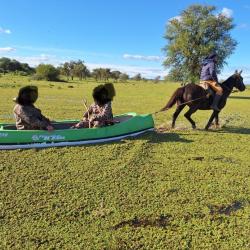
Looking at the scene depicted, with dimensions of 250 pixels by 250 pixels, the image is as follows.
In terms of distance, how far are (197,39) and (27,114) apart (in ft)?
94.6

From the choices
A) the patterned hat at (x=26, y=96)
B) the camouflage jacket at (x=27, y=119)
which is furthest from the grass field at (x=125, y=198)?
the patterned hat at (x=26, y=96)

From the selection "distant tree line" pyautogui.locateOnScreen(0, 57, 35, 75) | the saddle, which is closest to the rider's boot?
the saddle

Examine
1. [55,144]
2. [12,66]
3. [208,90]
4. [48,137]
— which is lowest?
[55,144]

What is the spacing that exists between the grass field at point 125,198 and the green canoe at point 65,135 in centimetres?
25

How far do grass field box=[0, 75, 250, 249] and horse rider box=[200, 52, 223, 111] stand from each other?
2.60 metres

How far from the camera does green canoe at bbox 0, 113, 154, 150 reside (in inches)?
309

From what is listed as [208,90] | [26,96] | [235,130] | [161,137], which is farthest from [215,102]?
[26,96]

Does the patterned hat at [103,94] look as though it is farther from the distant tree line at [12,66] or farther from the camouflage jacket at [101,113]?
the distant tree line at [12,66]

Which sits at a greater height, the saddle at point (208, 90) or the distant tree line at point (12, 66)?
the distant tree line at point (12, 66)

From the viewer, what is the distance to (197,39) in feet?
113

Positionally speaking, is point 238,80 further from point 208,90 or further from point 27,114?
point 27,114

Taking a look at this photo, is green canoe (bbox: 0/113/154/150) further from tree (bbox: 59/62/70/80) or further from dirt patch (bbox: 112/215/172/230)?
tree (bbox: 59/62/70/80)

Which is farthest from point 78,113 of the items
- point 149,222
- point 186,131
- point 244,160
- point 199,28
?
point 199,28

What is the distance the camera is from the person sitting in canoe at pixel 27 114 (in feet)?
27.0
